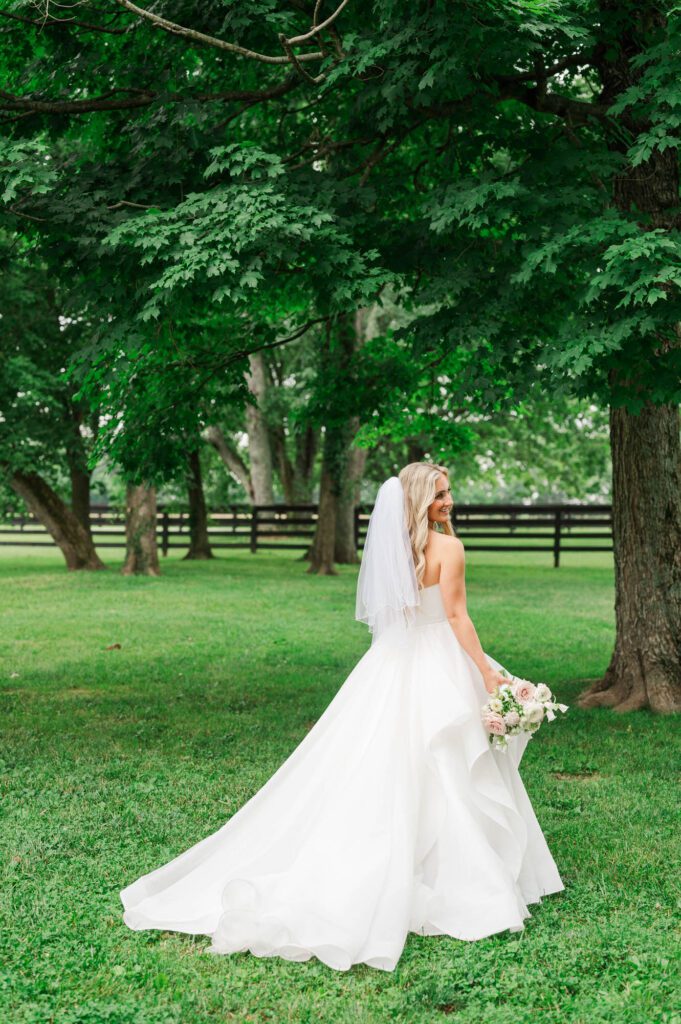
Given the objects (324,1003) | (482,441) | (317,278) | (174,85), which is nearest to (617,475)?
(317,278)

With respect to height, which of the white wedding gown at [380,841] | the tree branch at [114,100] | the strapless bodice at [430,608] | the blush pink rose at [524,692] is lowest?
the white wedding gown at [380,841]

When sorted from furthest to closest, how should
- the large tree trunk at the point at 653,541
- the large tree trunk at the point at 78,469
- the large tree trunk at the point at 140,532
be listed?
1. the large tree trunk at the point at 78,469
2. the large tree trunk at the point at 140,532
3. the large tree trunk at the point at 653,541

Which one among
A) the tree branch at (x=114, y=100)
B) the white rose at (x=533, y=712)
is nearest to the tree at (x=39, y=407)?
the tree branch at (x=114, y=100)

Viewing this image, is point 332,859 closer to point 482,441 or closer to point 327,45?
point 327,45

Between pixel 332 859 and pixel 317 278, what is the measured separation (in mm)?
4718

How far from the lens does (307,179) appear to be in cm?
866

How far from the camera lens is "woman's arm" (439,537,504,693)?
5.39 metres

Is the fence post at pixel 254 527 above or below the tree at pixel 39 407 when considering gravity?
below

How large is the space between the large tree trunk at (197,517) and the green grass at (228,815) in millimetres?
14450

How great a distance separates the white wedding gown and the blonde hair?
0.22 metres

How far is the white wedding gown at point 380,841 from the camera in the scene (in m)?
4.69

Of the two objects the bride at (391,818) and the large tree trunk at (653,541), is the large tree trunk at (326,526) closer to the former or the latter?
the large tree trunk at (653,541)

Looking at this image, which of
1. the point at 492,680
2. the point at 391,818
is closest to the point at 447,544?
the point at 492,680

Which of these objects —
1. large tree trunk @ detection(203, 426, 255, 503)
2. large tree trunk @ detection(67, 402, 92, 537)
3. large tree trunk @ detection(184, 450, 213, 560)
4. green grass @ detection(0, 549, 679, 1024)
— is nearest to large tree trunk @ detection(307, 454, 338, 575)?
large tree trunk @ detection(184, 450, 213, 560)
